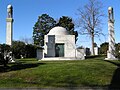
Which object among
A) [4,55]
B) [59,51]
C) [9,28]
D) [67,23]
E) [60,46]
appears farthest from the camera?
[67,23]

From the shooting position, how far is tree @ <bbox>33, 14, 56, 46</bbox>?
7700cm

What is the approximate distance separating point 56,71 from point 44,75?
57.4 inches

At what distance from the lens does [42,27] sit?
256ft

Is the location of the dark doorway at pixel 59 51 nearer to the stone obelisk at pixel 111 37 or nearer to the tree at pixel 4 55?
the stone obelisk at pixel 111 37

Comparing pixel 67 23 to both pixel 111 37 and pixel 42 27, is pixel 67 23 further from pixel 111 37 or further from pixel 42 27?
pixel 111 37

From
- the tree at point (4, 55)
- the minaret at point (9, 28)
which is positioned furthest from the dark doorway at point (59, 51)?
the tree at point (4, 55)

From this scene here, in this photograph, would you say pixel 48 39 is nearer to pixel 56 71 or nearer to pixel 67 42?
pixel 67 42

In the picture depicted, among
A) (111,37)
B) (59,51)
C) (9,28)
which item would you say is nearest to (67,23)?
(59,51)

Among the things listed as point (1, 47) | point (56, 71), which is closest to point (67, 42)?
point (1, 47)

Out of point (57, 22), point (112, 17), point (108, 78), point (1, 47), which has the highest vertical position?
point (57, 22)

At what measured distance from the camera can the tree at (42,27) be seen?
77.0m

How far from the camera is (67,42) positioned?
41.0m

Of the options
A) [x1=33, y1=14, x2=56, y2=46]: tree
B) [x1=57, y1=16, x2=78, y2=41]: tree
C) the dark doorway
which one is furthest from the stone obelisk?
[x1=33, y1=14, x2=56, y2=46]: tree

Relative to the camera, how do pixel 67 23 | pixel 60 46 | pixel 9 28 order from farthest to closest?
Answer: pixel 67 23
pixel 60 46
pixel 9 28
